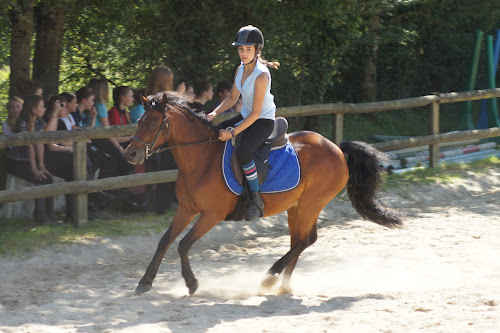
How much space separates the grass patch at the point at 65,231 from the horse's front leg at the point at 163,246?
174 cm

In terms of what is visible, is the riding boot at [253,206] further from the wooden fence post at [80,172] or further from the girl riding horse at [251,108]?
the wooden fence post at [80,172]

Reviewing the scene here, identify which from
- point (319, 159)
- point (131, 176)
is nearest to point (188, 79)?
point (131, 176)

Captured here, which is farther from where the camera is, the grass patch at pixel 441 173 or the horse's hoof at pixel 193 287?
the grass patch at pixel 441 173

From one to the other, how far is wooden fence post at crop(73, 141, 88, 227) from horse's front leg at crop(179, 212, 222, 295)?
8.05 ft

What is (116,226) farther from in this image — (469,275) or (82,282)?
(469,275)

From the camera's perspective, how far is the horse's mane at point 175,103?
563 centimetres

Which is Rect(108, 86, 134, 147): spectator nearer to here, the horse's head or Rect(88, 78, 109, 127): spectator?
Rect(88, 78, 109, 127): spectator

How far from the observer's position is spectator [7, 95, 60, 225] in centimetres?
771

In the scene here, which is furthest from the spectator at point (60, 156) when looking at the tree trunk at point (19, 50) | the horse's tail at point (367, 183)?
the horse's tail at point (367, 183)

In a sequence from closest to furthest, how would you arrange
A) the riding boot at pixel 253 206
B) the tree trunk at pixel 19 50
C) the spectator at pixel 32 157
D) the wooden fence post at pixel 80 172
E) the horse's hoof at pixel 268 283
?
1. the riding boot at pixel 253 206
2. the horse's hoof at pixel 268 283
3. the spectator at pixel 32 157
4. the wooden fence post at pixel 80 172
5. the tree trunk at pixel 19 50

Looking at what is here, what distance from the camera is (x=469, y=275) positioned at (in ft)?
21.3

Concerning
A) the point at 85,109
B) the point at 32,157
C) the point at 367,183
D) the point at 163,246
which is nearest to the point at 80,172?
the point at 32,157

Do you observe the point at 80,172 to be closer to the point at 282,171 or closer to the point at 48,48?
the point at 282,171

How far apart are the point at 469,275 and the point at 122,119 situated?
4.68 metres
